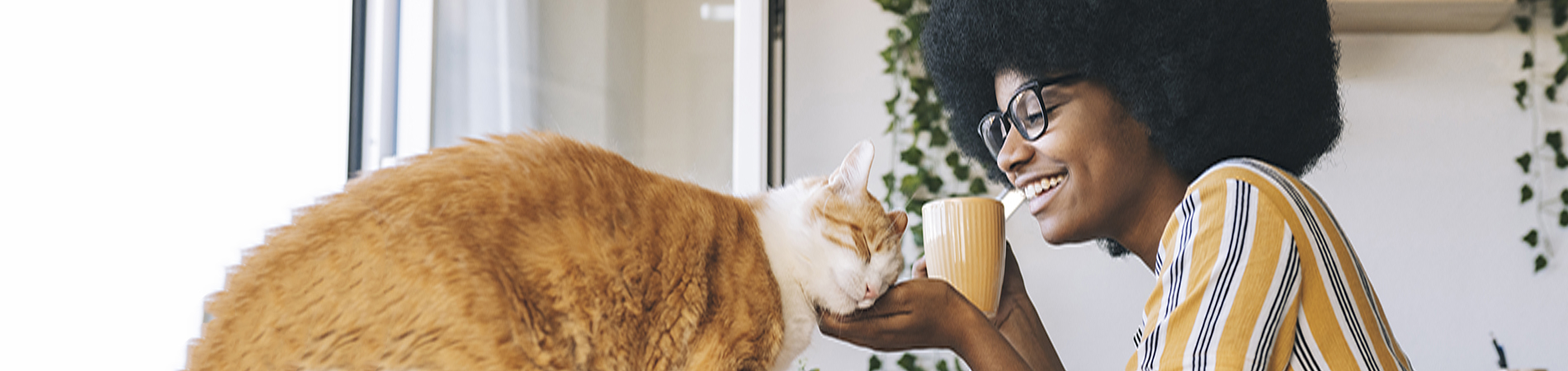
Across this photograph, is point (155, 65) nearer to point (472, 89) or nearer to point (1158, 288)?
point (472, 89)

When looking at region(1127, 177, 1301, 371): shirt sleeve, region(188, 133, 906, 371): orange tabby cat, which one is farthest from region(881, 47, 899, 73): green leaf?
region(188, 133, 906, 371): orange tabby cat

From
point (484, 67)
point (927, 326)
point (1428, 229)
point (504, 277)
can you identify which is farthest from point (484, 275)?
point (1428, 229)

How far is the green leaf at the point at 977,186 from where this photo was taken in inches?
82.1

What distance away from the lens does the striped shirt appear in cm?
72

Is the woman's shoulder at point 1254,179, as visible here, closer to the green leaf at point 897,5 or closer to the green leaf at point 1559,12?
the green leaf at point 897,5

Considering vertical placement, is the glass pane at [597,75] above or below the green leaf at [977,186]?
above

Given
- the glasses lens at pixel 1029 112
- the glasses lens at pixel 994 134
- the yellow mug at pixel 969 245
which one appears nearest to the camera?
the yellow mug at pixel 969 245

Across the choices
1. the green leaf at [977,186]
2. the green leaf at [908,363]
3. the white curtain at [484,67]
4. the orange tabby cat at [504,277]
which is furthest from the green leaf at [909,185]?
the orange tabby cat at [504,277]

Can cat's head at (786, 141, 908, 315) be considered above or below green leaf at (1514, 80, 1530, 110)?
below

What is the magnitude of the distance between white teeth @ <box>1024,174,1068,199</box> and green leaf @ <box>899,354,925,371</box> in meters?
1.03

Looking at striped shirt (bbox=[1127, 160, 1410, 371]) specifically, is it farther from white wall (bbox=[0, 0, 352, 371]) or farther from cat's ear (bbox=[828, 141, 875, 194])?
white wall (bbox=[0, 0, 352, 371])

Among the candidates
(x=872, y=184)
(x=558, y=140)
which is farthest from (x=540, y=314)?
(x=872, y=184)

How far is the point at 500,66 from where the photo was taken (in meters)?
1.52

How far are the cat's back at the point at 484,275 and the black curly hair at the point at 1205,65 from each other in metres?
0.69
